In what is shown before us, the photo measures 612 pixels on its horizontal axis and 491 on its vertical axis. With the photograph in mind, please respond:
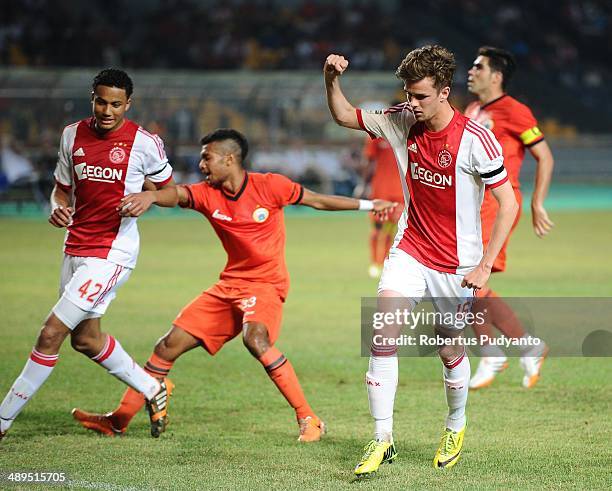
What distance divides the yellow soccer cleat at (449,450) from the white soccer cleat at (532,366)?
2.23 metres

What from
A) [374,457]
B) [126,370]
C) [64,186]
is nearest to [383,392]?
[374,457]

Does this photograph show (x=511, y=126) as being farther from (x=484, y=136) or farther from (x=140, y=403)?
(x=140, y=403)

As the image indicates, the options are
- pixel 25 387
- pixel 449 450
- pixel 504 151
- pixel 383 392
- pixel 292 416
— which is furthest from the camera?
pixel 504 151

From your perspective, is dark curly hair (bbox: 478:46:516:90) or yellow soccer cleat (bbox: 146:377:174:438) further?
dark curly hair (bbox: 478:46:516:90)

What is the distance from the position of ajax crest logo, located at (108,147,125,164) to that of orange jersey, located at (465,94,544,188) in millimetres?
3014

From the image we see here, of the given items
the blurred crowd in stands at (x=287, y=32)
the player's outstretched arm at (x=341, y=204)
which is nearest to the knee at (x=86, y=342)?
the player's outstretched arm at (x=341, y=204)

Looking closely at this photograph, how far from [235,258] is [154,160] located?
0.83 metres

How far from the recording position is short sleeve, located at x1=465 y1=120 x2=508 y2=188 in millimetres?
5539

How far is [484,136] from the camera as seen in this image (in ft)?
18.4

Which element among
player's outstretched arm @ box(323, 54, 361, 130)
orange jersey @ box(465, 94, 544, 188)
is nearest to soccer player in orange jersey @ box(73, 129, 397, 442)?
player's outstretched arm @ box(323, 54, 361, 130)

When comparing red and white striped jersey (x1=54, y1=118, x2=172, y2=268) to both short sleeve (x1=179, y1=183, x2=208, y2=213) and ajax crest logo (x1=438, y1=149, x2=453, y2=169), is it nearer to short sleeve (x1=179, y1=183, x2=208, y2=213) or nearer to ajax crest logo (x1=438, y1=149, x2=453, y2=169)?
short sleeve (x1=179, y1=183, x2=208, y2=213)

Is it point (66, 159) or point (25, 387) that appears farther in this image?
point (66, 159)

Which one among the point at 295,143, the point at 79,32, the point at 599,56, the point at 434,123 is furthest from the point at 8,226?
the point at 599,56

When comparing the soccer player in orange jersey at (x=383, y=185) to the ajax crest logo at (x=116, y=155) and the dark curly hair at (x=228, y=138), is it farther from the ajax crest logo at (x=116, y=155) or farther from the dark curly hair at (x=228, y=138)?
the ajax crest logo at (x=116, y=155)
